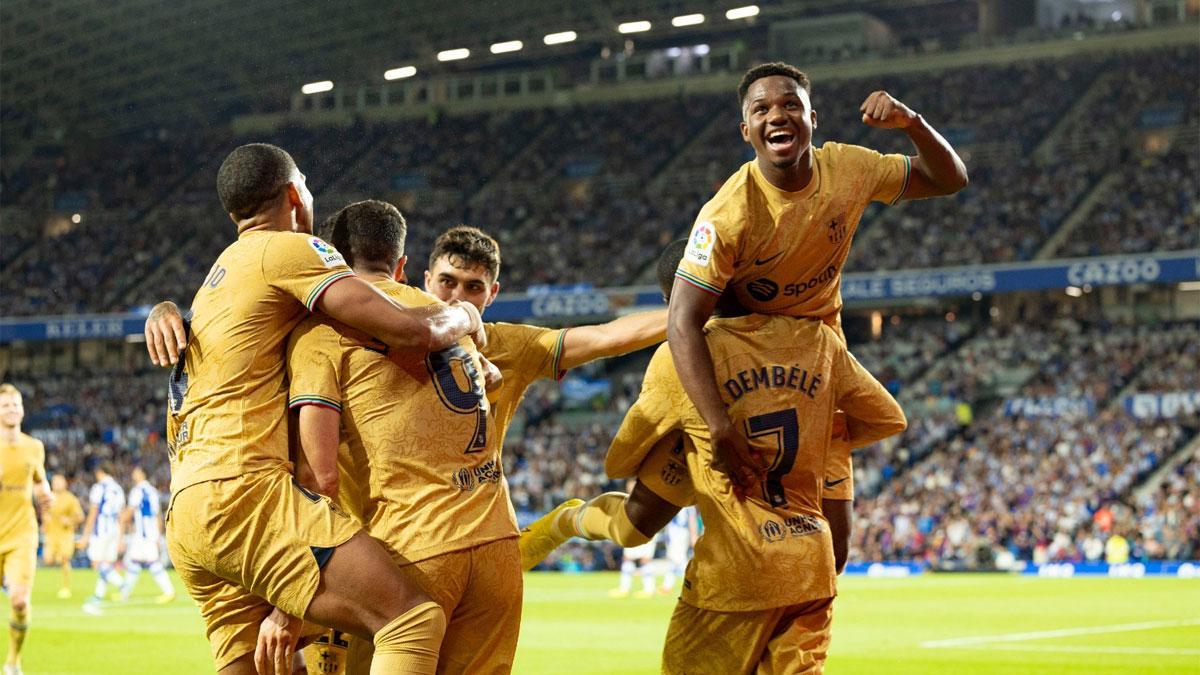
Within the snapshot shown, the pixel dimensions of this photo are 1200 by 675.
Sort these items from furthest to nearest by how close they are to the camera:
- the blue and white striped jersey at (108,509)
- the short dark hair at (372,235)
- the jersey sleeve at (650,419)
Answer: the blue and white striped jersey at (108,509) < the jersey sleeve at (650,419) < the short dark hair at (372,235)

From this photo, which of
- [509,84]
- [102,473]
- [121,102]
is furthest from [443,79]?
[102,473]

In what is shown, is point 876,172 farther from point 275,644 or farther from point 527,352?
point 275,644

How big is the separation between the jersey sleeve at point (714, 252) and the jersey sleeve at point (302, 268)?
4.15 feet

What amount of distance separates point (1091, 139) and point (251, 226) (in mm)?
40875

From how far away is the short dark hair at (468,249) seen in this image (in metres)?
6.38

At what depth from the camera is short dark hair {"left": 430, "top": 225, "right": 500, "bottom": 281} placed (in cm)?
638

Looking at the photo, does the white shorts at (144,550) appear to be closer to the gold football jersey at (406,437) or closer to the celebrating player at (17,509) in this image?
the celebrating player at (17,509)

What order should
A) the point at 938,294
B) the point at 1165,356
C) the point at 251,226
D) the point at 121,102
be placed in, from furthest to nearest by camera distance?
the point at 121,102 → the point at 938,294 → the point at 1165,356 → the point at 251,226

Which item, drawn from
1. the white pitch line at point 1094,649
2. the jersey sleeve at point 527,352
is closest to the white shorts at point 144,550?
the white pitch line at point 1094,649

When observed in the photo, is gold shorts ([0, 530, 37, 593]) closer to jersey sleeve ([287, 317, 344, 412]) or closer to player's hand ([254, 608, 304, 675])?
player's hand ([254, 608, 304, 675])

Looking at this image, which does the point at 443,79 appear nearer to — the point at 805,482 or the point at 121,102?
the point at 121,102

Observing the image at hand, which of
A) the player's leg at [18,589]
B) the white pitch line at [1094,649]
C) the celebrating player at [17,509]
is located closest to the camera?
the player's leg at [18,589]

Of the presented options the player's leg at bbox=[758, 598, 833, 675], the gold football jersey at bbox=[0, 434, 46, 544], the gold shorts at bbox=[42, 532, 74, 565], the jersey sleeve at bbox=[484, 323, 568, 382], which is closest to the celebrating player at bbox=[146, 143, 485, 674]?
the jersey sleeve at bbox=[484, 323, 568, 382]

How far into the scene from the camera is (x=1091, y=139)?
42844mm
